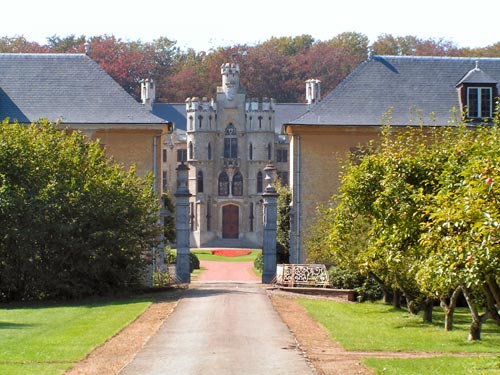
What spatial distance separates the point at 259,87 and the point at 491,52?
21.3m

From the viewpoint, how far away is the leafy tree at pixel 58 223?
31141 millimetres

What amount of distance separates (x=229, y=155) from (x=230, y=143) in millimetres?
986

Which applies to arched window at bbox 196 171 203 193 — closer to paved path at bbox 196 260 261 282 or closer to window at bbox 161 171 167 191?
window at bbox 161 171 167 191

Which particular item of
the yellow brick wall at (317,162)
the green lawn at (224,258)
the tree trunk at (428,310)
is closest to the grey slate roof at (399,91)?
the yellow brick wall at (317,162)

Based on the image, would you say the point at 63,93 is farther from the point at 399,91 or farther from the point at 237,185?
the point at 237,185

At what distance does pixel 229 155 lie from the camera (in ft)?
280

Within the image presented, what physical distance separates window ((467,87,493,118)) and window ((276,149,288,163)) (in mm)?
44597

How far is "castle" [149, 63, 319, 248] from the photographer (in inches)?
3310

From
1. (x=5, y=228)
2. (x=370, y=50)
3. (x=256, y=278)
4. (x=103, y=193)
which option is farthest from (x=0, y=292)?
(x=370, y=50)

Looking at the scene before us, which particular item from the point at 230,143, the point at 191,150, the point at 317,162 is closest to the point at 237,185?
the point at 230,143

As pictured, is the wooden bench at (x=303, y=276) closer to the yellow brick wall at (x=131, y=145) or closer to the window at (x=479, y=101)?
the yellow brick wall at (x=131, y=145)

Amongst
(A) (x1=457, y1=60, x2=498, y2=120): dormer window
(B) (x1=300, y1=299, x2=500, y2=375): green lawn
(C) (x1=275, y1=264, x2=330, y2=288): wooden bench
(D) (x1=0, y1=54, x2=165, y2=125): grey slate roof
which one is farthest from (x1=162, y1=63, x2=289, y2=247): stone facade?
(B) (x1=300, y1=299, x2=500, y2=375): green lawn

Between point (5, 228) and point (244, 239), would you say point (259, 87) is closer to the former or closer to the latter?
point (244, 239)

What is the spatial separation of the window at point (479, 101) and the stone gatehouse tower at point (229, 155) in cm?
4370
